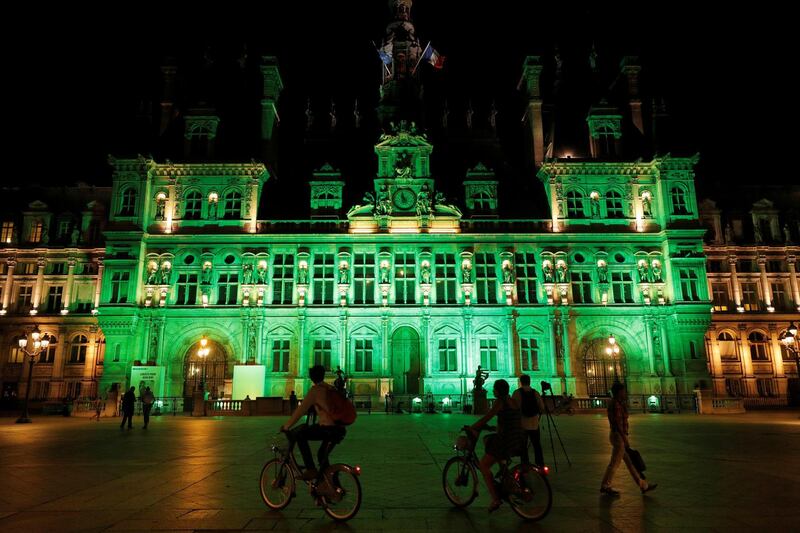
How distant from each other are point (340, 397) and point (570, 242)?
3655cm

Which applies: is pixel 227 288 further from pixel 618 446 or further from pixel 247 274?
pixel 618 446

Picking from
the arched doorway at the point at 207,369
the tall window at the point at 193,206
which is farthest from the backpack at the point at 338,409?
the tall window at the point at 193,206

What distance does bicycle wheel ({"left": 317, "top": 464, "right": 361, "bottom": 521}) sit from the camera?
7914 millimetres

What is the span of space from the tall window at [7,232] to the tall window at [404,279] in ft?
110

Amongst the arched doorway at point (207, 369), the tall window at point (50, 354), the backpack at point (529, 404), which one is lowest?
the backpack at point (529, 404)

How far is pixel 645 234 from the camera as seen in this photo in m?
42.2

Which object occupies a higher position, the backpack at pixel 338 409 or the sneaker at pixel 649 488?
the backpack at pixel 338 409

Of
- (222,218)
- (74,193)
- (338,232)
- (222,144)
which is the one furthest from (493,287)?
(74,193)

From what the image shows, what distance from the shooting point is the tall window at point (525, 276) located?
41219mm

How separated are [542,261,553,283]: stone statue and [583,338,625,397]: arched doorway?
5392 mm

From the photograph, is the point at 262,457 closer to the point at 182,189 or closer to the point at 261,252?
the point at 261,252

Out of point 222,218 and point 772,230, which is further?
point 772,230

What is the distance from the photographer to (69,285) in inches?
1852

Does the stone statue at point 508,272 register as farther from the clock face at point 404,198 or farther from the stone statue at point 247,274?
the stone statue at point 247,274
